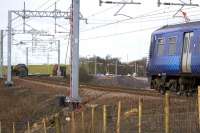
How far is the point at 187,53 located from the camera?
86.1 feet

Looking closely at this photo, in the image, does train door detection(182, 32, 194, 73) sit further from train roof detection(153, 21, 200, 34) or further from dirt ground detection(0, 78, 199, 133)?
dirt ground detection(0, 78, 199, 133)

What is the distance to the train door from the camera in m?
26.0

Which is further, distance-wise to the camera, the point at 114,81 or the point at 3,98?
the point at 114,81

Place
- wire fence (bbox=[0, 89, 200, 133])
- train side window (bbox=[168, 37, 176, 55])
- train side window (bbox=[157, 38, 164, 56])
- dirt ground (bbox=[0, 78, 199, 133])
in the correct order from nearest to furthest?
1. wire fence (bbox=[0, 89, 200, 133])
2. dirt ground (bbox=[0, 78, 199, 133])
3. train side window (bbox=[168, 37, 176, 55])
4. train side window (bbox=[157, 38, 164, 56])

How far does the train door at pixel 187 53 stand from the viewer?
25984 millimetres

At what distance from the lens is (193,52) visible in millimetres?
25672

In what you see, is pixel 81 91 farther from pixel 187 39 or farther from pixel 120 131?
pixel 120 131

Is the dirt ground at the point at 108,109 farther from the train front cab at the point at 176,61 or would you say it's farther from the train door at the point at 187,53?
the train door at the point at 187,53

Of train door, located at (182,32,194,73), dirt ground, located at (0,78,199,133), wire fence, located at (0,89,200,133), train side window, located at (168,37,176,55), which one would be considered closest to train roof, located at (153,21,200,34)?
train door, located at (182,32,194,73)

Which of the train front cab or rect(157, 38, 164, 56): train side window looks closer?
the train front cab

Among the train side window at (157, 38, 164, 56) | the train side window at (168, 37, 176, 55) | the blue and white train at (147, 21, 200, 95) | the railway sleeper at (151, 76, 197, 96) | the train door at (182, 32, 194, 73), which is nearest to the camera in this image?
the blue and white train at (147, 21, 200, 95)

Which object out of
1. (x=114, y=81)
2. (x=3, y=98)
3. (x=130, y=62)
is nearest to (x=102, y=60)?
(x=130, y=62)

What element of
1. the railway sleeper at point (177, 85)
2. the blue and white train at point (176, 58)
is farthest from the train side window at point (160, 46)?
the railway sleeper at point (177, 85)

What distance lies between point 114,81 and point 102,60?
43.0 m
